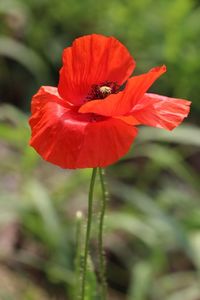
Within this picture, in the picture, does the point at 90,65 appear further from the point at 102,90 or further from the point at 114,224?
the point at 114,224

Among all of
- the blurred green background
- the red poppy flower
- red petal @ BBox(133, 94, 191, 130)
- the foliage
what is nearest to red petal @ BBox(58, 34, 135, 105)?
the red poppy flower

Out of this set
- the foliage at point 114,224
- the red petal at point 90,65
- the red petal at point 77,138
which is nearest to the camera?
the red petal at point 77,138

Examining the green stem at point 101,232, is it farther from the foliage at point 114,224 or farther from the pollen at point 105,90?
the foliage at point 114,224

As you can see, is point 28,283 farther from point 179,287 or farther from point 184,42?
point 184,42

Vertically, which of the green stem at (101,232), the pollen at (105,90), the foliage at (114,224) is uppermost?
the pollen at (105,90)

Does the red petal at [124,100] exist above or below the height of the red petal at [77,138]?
above

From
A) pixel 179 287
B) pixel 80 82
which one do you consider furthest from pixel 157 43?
pixel 80 82

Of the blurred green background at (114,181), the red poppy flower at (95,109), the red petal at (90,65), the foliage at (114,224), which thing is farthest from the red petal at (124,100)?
the foliage at (114,224)
